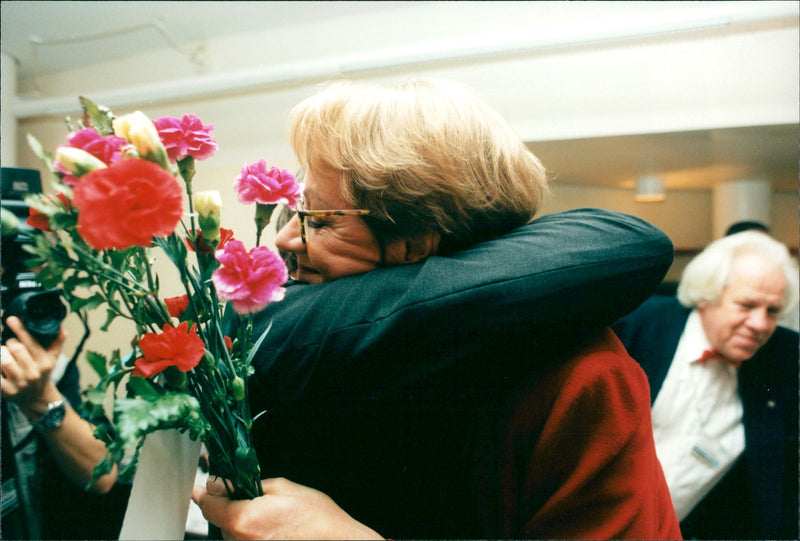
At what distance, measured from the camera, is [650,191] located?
2.19 feet

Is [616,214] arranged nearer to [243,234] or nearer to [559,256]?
[559,256]

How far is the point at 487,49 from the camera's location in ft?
4.33

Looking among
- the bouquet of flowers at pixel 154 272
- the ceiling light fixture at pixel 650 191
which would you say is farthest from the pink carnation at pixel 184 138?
the ceiling light fixture at pixel 650 191

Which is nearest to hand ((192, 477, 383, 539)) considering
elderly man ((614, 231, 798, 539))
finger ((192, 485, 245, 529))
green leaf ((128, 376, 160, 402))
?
finger ((192, 485, 245, 529))

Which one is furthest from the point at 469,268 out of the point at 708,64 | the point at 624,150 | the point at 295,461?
the point at 708,64

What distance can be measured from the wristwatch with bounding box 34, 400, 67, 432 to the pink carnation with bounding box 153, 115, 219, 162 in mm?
383

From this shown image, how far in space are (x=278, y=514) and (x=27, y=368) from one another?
355mm

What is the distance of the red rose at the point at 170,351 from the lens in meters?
0.36

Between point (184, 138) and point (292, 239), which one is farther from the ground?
point (184, 138)

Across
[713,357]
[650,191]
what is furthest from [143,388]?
[713,357]

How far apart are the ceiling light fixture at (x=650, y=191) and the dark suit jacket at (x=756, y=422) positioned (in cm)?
19

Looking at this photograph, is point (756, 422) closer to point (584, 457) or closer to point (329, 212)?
point (584, 457)

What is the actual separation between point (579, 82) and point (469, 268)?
0.56 m

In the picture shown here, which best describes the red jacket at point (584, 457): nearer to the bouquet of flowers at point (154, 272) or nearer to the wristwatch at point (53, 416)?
the bouquet of flowers at point (154, 272)
